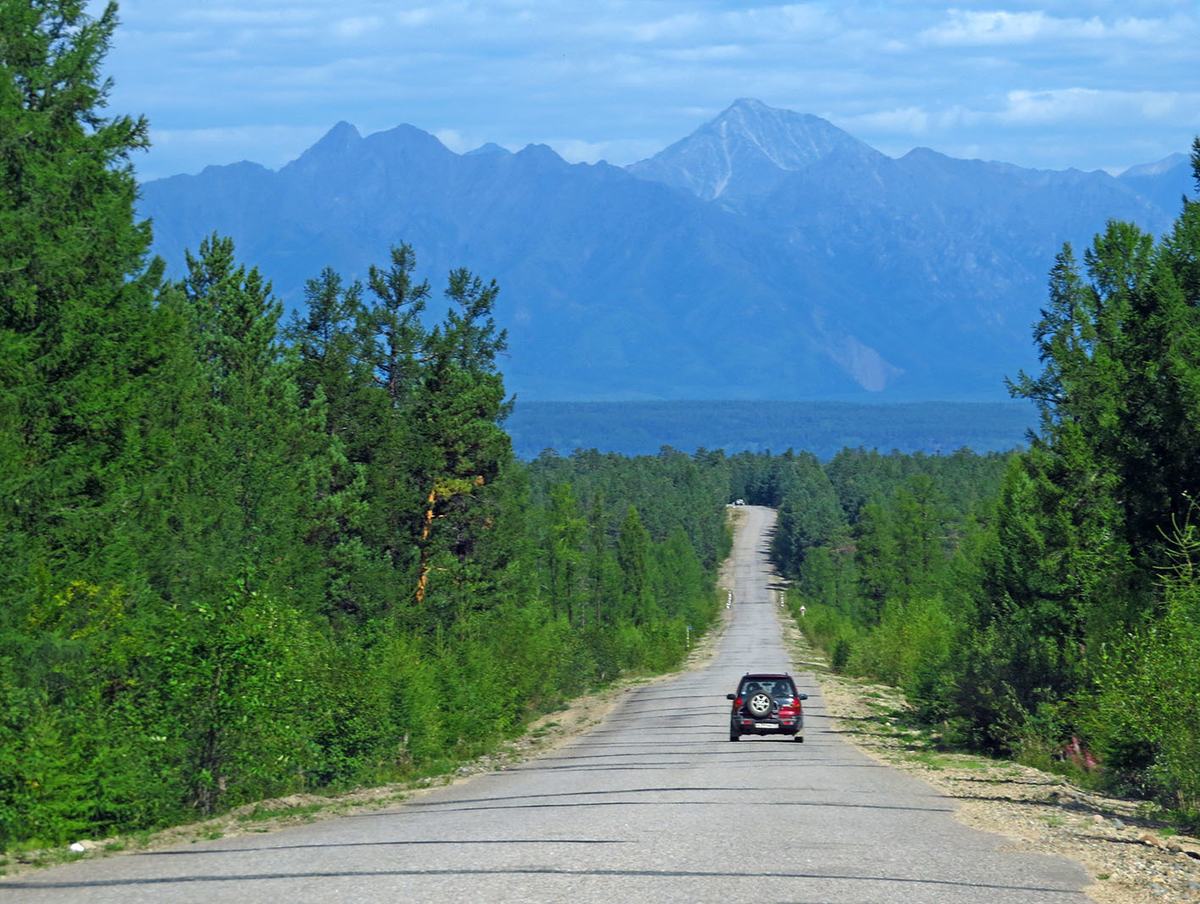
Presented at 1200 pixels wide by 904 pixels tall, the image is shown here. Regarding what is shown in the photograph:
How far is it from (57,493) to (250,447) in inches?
675

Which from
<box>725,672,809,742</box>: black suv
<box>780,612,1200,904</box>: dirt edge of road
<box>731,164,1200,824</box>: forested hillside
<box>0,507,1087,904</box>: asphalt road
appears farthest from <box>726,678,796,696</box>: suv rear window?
<box>0,507,1087,904</box>: asphalt road

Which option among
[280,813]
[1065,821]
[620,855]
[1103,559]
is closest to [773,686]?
[1103,559]

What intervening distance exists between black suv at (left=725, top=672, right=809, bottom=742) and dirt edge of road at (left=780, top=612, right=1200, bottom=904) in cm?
185

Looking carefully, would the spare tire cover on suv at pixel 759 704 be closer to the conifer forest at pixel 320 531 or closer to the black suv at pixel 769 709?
the black suv at pixel 769 709

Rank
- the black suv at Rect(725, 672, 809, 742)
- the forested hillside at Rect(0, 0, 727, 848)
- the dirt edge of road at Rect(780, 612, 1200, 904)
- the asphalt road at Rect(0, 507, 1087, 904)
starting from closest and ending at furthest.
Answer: the asphalt road at Rect(0, 507, 1087, 904) → the dirt edge of road at Rect(780, 612, 1200, 904) → the forested hillside at Rect(0, 0, 727, 848) → the black suv at Rect(725, 672, 809, 742)

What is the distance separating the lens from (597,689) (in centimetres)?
6788

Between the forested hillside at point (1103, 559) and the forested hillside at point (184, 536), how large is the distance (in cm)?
1287

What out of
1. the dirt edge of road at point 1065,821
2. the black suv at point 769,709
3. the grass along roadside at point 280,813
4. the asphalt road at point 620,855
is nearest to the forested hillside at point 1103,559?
the dirt edge of road at point 1065,821

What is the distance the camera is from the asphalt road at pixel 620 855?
11453 millimetres

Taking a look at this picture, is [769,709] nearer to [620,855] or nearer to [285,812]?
[285,812]

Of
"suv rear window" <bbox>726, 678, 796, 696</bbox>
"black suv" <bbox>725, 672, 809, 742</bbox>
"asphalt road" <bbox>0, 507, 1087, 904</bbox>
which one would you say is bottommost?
"black suv" <bbox>725, 672, 809, 742</bbox>

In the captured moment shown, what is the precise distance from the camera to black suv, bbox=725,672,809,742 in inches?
1326

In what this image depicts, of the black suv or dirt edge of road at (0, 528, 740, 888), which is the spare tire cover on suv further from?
dirt edge of road at (0, 528, 740, 888)

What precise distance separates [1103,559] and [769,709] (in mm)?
9090
